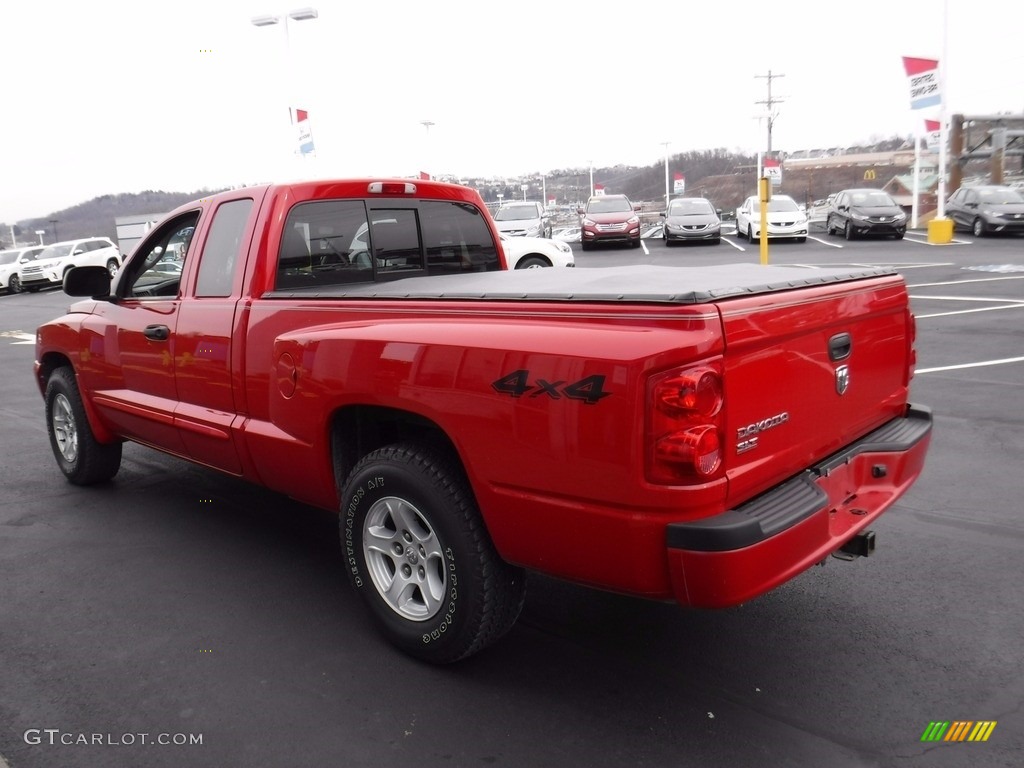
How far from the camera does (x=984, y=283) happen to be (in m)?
15.6

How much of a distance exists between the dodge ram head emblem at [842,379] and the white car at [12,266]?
36313 mm

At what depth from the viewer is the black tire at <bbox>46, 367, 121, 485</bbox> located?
5586mm

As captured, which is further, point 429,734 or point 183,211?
point 183,211

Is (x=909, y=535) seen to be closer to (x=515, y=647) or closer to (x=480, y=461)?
(x=515, y=647)

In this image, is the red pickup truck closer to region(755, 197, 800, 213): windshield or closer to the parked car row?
region(755, 197, 800, 213): windshield

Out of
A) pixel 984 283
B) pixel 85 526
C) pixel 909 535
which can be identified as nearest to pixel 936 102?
pixel 984 283

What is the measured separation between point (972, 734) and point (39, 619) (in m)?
3.76

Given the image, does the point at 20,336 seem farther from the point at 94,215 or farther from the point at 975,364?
the point at 94,215

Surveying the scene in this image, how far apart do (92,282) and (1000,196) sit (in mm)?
27482

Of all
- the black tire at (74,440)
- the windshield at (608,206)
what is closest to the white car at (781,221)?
the windshield at (608,206)

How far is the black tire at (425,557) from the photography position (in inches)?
121

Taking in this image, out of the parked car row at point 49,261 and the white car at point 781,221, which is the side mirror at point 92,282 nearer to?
the white car at point 781,221

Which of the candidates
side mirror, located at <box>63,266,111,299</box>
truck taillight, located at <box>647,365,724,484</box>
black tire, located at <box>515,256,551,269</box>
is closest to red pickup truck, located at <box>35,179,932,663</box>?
truck taillight, located at <box>647,365,724,484</box>

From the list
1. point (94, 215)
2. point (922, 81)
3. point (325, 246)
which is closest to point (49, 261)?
point (922, 81)
